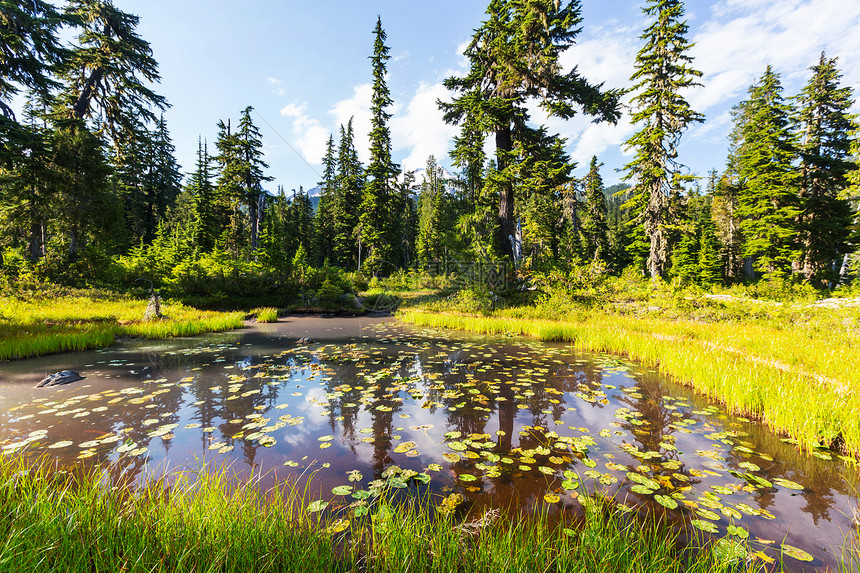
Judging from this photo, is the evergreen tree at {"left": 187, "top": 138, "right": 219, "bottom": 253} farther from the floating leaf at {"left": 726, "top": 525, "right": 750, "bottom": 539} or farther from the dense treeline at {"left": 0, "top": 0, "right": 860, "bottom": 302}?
the floating leaf at {"left": 726, "top": 525, "right": 750, "bottom": 539}

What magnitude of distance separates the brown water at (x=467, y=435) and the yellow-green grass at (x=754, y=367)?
326 mm

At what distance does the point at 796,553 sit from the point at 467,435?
2889 millimetres

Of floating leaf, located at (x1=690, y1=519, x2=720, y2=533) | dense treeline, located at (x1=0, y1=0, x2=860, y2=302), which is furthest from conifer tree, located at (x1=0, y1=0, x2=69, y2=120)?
floating leaf, located at (x1=690, y1=519, x2=720, y2=533)

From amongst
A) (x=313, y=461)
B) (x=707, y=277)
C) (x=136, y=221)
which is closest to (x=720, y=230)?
(x=707, y=277)

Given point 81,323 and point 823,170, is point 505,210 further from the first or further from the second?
point 823,170

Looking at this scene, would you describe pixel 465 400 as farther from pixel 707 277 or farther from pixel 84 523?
pixel 707 277

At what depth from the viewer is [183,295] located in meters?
19.2

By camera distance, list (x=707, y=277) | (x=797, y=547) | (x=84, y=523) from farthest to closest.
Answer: (x=707, y=277)
(x=797, y=547)
(x=84, y=523)

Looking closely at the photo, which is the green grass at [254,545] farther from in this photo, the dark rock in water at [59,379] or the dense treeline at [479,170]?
the dense treeline at [479,170]

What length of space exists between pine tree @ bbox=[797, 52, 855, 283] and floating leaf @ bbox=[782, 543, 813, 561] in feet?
89.5

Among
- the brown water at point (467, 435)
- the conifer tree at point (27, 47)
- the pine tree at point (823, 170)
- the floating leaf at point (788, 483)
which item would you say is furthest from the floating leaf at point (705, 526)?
the pine tree at point (823, 170)

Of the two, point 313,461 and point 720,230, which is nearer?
point 313,461

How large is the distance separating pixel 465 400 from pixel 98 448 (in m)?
4.78

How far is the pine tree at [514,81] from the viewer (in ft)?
47.8
